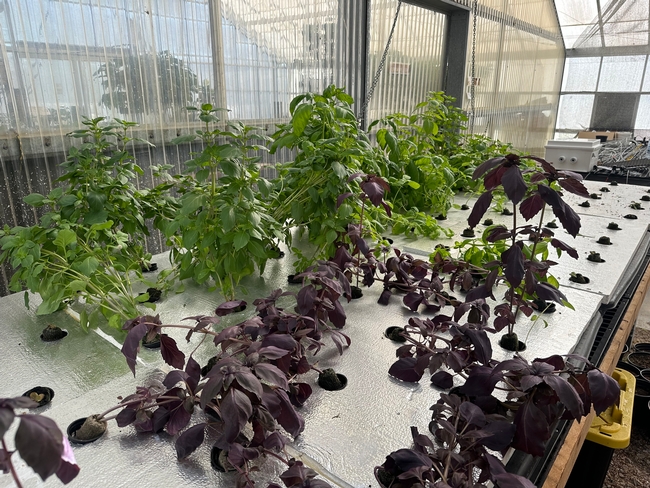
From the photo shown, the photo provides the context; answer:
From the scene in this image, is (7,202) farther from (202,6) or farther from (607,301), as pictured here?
(607,301)

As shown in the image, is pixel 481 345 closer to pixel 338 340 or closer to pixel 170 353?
pixel 338 340

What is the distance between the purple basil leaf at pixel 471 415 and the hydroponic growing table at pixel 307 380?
15 centimetres

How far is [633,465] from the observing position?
1841 millimetres

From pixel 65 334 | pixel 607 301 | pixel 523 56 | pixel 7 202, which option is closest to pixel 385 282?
pixel 607 301

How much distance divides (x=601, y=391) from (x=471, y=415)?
0.59ft

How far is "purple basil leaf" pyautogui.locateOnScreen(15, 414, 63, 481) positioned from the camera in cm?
34

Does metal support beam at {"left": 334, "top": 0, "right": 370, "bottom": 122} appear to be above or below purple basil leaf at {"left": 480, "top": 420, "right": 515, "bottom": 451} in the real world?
above

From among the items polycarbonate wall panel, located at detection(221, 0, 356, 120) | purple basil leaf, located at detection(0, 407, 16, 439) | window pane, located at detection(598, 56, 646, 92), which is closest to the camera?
purple basil leaf, located at detection(0, 407, 16, 439)

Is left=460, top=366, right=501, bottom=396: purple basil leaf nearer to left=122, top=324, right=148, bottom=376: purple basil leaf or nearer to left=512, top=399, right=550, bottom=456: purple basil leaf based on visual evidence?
left=512, top=399, right=550, bottom=456: purple basil leaf

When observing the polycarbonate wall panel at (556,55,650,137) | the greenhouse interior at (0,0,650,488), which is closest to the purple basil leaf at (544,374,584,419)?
the greenhouse interior at (0,0,650,488)

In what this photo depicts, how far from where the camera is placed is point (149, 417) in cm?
73

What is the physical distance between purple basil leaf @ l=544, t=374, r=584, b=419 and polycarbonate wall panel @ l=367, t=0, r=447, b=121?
8.09 feet

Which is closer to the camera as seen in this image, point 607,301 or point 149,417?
point 149,417

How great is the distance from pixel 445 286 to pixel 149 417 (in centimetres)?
91
